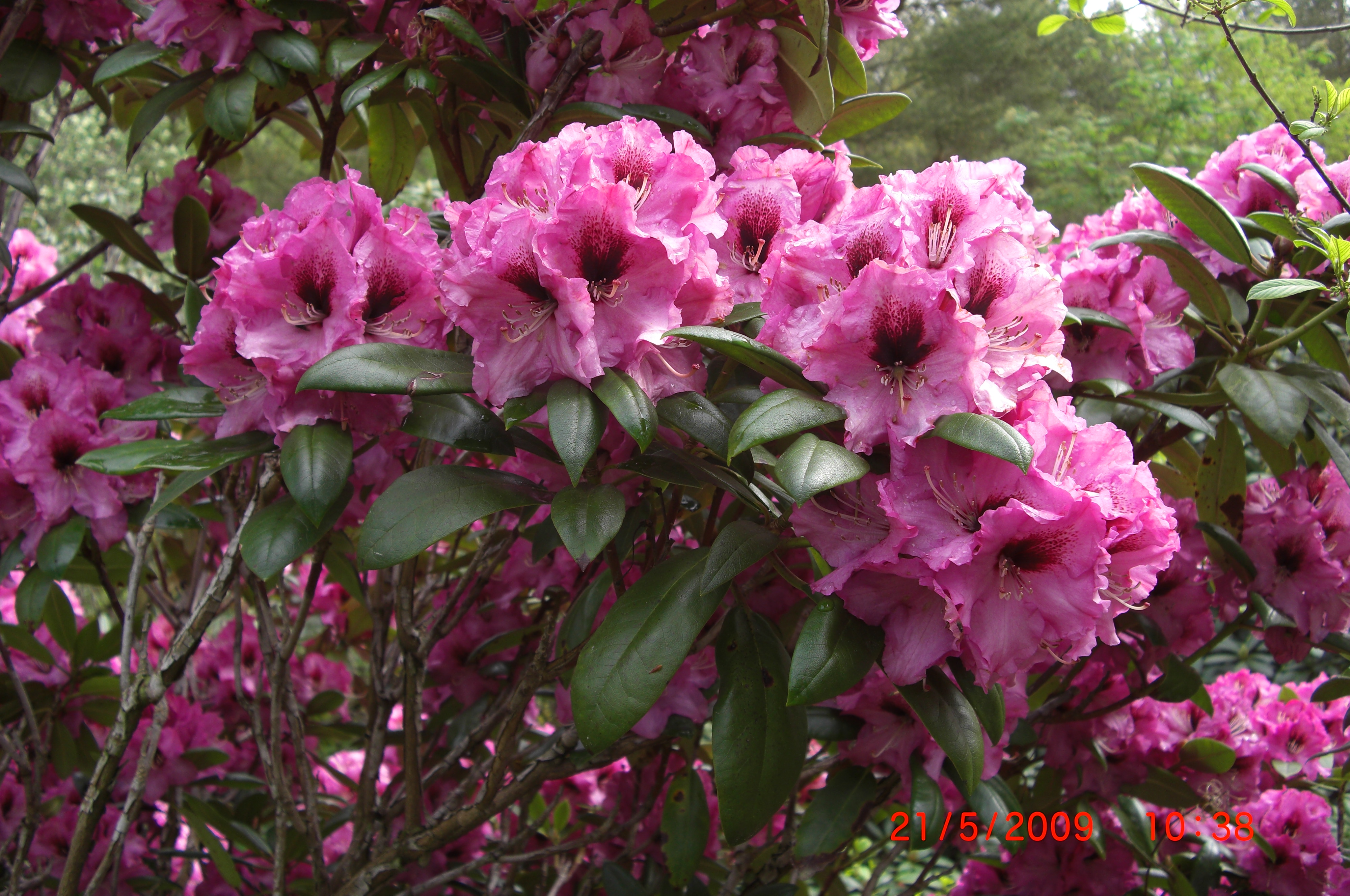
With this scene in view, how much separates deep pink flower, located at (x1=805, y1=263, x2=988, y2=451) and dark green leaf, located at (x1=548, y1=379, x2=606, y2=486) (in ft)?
0.56

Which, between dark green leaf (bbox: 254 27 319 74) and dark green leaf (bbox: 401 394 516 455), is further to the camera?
dark green leaf (bbox: 254 27 319 74)

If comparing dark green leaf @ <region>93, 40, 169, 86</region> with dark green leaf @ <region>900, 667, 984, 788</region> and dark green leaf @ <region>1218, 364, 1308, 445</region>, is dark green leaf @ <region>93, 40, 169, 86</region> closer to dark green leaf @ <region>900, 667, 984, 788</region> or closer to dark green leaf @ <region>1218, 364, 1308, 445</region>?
dark green leaf @ <region>900, 667, 984, 788</region>

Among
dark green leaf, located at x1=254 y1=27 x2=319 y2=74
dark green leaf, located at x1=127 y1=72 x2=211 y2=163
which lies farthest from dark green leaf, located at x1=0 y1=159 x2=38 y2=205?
dark green leaf, located at x1=254 y1=27 x2=319 y2=74

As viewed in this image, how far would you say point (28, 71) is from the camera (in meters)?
1.33

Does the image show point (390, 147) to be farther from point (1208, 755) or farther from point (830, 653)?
point (1208, 755)

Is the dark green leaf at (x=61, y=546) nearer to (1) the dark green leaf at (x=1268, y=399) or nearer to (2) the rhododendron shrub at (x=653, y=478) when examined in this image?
(2) the rhododendron shrub at (x=653, y=478)

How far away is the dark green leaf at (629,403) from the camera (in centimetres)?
72

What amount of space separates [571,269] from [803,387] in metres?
0.21

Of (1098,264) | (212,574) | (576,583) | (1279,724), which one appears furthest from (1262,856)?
(212,574)

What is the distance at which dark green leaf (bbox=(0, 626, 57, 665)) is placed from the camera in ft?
4.97

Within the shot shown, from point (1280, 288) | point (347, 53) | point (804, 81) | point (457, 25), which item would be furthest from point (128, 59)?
point (1280, 288)

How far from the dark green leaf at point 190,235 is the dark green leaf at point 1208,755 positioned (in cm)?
159

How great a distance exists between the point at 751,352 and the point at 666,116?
0.45m

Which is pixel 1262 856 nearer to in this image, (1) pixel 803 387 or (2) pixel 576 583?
(2) pixel 576 583
